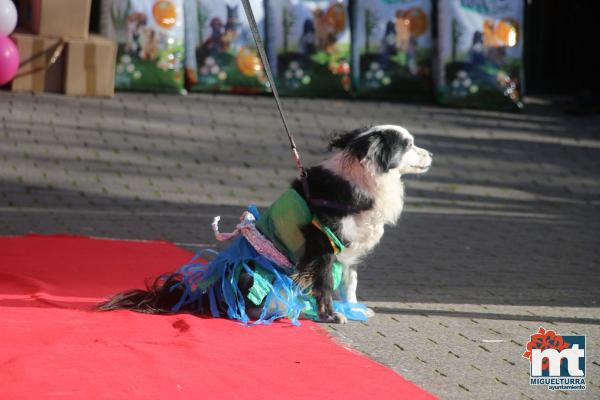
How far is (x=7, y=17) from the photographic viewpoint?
11.1m

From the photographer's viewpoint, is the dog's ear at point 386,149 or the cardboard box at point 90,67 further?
the cardboard box at point 90,67

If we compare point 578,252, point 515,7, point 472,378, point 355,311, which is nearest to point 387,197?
point 355,311

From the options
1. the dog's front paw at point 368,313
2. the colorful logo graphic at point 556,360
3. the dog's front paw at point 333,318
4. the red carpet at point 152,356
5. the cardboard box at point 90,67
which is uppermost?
the cardboard box at point 90,67

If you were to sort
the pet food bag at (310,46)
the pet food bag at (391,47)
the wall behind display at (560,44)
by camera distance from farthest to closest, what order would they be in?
1. the wall behind display at (560,44)
2. the pet food bag at (391,47)
3. the pet food bag at (310,46)

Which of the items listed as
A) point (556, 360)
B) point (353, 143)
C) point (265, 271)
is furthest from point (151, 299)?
point (556, 360)

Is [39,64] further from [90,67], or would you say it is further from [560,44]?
[560,44]

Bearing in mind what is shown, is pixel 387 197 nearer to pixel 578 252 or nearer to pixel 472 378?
pixel 472 378

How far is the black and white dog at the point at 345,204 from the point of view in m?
5.49

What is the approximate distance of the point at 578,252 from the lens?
326 inches

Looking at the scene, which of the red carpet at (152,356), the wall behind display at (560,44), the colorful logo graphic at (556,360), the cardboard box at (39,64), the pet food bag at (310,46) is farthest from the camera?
the wall behind display at (560,44)

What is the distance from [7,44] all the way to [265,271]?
6618mm

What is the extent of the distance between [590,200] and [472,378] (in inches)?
242

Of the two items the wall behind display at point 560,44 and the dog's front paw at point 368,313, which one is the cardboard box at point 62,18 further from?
the dog's front paw at point 368,313

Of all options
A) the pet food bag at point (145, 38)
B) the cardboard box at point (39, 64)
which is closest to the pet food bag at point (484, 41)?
the pet food bag at point (145, 38)
